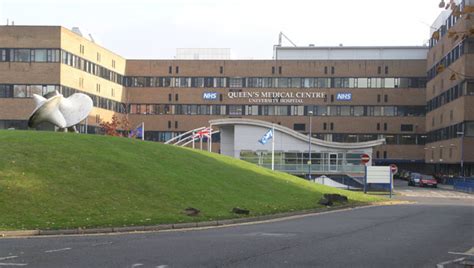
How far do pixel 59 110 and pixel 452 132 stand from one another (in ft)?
173

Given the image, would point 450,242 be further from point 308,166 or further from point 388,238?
point 308,166

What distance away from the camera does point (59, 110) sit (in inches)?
1554

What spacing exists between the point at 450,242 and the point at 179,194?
1059 cm

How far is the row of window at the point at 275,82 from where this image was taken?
92438mm

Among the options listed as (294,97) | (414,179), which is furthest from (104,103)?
(414,179)

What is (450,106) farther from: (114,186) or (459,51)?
(114,186)

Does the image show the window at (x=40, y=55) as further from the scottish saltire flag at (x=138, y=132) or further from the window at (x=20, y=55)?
the scottish saltire flag at (x=138, y=132)

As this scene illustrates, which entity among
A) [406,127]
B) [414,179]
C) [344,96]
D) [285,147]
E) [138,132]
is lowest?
[414,179]

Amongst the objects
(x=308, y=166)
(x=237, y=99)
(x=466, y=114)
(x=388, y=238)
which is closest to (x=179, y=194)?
(x=388, y=238)

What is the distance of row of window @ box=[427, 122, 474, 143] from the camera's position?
67.8 metres

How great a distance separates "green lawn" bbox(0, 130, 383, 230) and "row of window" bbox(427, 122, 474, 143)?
4382cm

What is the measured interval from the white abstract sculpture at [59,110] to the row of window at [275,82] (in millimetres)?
54129

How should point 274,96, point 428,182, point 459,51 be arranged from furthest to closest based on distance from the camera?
point 274,96 < point 459,51 < point 428,182

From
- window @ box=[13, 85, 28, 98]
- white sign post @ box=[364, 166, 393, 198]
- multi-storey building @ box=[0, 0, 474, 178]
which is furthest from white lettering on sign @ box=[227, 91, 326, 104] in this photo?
white sign post @ box=[364, 166, 393, 198]
